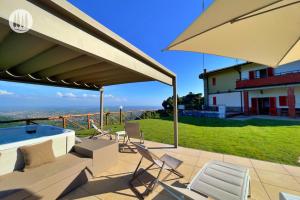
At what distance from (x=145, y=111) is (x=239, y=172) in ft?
42.3

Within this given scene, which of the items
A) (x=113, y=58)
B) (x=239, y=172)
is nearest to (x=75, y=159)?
(x=113, y=58)

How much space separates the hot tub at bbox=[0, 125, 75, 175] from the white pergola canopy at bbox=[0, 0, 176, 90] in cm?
180

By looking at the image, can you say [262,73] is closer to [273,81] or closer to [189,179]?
[273,81]

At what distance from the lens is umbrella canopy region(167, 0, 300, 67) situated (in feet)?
6.21

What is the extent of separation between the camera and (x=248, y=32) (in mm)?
2582

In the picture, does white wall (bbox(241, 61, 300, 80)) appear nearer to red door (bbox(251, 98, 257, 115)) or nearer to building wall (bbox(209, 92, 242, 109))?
building wall (bbox(209, 92, 242, 109))

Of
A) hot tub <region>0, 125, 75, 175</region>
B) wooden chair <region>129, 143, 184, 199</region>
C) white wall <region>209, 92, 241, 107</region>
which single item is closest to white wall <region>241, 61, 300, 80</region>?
white wall <region>209, 92, 241, 107</region>

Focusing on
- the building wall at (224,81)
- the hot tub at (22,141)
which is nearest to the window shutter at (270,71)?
the building wall at (224,81)

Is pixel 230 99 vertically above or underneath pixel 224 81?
underneath

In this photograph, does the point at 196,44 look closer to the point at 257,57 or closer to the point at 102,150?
the point at 257,57

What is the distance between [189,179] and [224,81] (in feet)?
63.6

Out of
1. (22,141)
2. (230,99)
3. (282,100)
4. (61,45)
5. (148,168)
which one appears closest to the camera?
(61,45)

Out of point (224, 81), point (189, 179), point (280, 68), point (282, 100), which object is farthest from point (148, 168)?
point (224, 81)

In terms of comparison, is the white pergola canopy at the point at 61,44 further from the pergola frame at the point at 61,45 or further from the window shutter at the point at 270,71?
the window shutter at the point at 270,71
